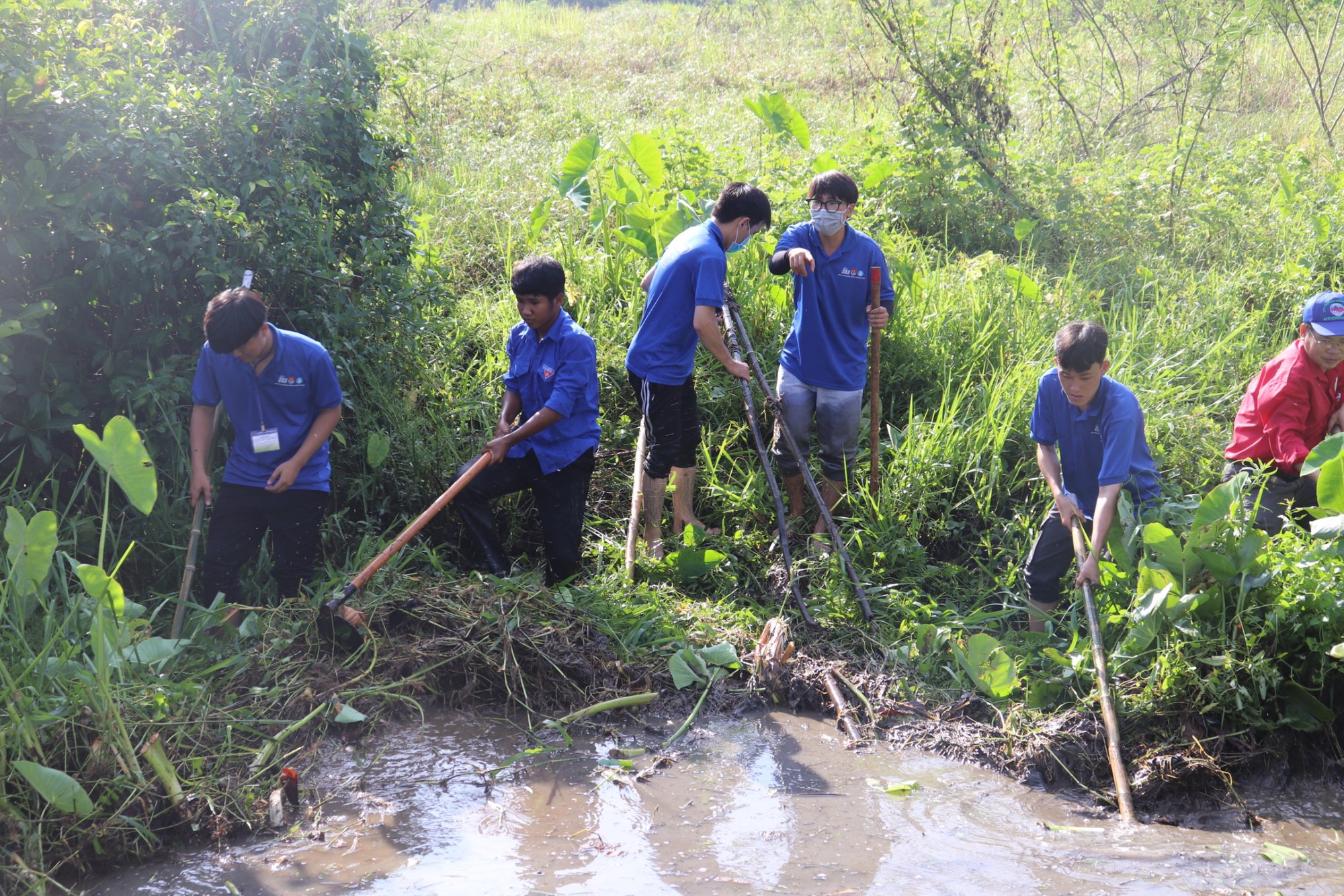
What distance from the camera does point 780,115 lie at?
23.6ft

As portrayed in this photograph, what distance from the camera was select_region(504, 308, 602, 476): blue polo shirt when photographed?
4.52 meters

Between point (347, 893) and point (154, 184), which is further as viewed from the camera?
point (154, 184)

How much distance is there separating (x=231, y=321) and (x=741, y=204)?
2380mm

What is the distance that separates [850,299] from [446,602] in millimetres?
2510

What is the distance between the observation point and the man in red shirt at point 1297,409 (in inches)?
167

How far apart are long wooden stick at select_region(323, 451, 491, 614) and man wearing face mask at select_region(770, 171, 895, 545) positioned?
172 centimetres

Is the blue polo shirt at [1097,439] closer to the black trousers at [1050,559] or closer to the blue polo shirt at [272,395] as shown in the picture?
the black trousers at [1050,559]

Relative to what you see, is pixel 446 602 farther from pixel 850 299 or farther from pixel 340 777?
pixel 850 299

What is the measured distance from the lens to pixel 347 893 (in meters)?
2.93

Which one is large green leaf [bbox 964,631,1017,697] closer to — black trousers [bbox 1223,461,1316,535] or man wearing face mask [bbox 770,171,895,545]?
man wearing face mask [bbox 770,171,895,545]

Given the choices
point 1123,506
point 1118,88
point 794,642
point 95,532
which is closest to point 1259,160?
point 1118,88

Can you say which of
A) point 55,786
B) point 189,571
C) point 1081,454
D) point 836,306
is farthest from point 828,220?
point 55,786

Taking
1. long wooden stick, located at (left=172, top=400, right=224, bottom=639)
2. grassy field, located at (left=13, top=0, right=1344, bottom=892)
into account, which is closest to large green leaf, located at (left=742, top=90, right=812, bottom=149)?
grassy field, located at (left=13, top=0, right=1344, bottom=892)

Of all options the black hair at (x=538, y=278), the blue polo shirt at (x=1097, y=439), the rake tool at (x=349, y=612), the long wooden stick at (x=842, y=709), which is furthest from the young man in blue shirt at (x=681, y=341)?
the blue polo shirt at (x=1097, y=439)
